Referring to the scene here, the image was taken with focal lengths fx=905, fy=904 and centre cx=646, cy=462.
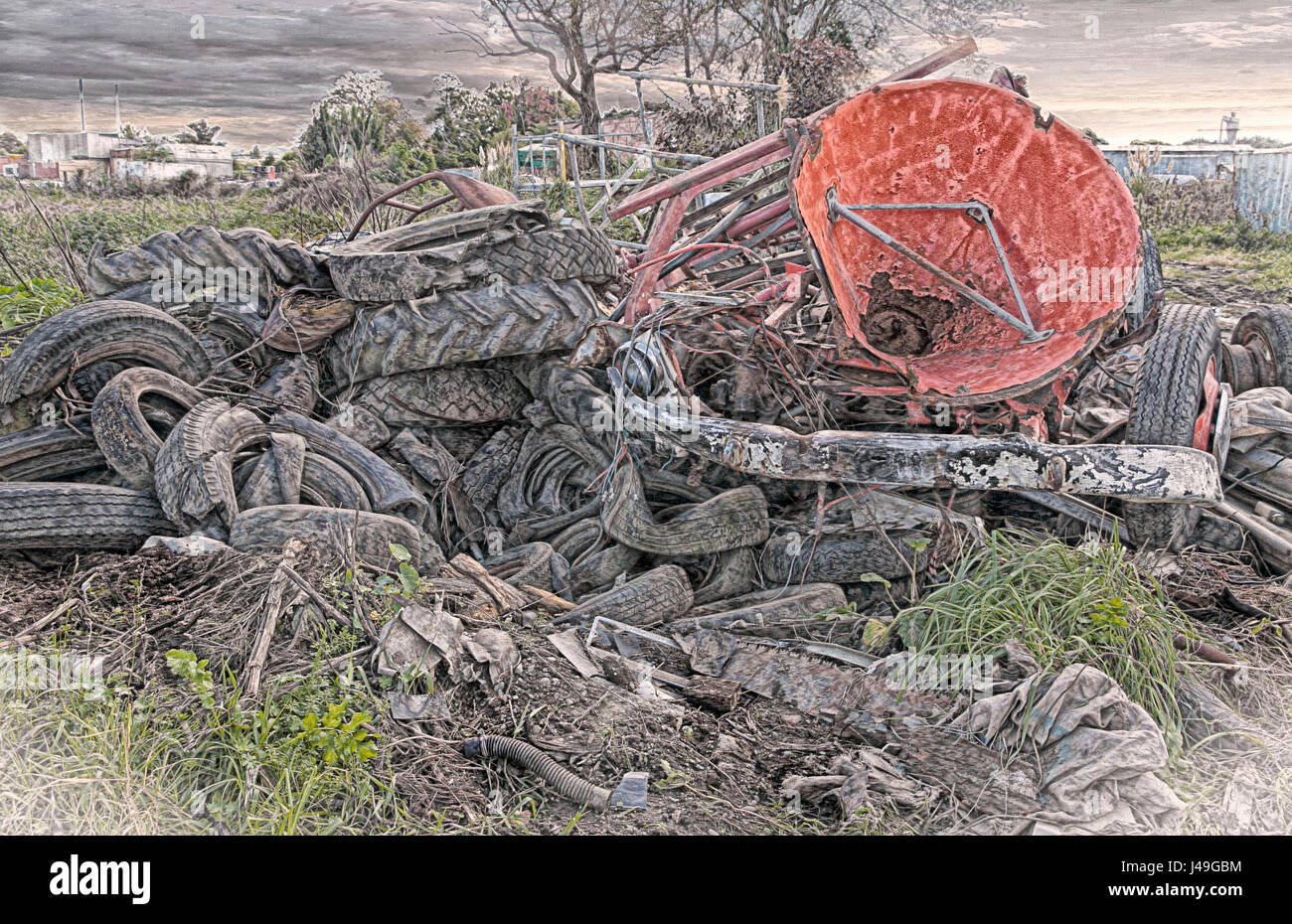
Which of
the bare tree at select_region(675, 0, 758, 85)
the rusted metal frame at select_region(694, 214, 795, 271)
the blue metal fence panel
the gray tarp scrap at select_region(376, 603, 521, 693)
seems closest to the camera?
the gray tarp scrap at select_region(376, 603, 521, 693)

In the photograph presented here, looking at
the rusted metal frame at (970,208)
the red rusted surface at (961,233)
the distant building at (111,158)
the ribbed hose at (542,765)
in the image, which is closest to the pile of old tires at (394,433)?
the red rusted surface at (961,233)

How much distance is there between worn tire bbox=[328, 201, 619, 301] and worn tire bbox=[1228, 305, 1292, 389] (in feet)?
11.2

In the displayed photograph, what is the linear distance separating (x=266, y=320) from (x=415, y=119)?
8393 millimetres

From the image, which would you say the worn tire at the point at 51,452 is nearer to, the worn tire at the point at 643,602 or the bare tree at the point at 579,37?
the worn tire at the point at 643,602

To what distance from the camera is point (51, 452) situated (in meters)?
3.85

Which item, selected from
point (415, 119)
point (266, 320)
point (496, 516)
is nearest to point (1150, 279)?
point (496, 516)

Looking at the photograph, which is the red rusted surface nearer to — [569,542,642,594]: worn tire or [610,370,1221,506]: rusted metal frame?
[610,370,1221,506]: rusted metal frame

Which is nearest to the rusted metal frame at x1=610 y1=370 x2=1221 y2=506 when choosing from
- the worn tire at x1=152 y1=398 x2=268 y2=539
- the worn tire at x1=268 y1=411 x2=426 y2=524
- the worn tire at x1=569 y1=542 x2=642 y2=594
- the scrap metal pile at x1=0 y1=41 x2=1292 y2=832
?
the scrap metal pile at x1=0 y1=41 x2=1292 y2=832

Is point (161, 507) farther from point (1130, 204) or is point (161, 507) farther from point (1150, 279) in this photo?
point (1150, 279)

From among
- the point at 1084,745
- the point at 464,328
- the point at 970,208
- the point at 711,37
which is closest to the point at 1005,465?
the point at 1084,745

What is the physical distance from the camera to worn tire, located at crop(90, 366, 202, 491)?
3.70 metres

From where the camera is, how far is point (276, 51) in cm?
694

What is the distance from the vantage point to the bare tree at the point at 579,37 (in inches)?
456

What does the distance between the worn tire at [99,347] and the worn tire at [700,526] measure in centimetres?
229
